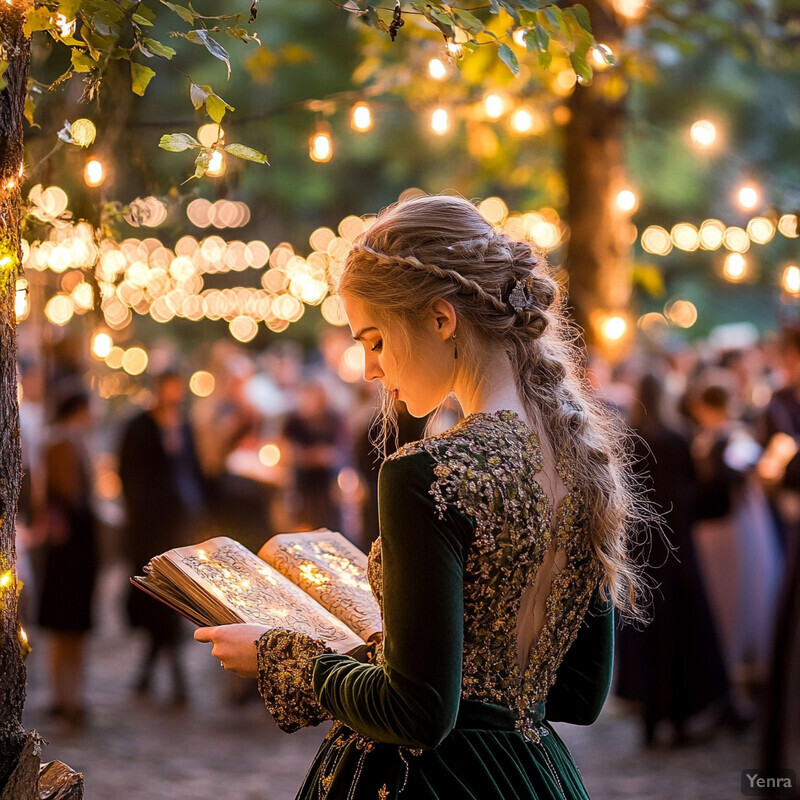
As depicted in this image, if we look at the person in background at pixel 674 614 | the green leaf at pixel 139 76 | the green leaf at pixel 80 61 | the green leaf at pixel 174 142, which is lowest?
the person in background at pixel 674 614

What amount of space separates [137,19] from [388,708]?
1310 millimetres

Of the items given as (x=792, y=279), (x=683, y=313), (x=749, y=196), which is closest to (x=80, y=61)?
(x=792, y=279)

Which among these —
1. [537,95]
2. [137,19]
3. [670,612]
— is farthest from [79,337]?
[137,19]

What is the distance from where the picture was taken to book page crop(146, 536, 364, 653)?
192 centimetres

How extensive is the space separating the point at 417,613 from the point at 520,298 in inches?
24.2

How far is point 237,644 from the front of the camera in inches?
74.3

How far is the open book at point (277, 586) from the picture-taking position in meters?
1.93

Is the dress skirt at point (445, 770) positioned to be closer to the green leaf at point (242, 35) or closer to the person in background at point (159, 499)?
the green leaf at point (242, 35)

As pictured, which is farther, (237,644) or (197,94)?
(197,94)

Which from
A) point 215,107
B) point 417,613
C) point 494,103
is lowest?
point 417,613

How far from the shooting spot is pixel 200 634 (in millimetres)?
1926

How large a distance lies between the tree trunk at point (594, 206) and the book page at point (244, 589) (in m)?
4.18

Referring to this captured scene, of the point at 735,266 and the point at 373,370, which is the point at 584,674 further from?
the point at 735,266

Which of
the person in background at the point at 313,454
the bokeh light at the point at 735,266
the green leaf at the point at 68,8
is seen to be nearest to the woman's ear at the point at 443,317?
the green leaf at the point at 68,8
